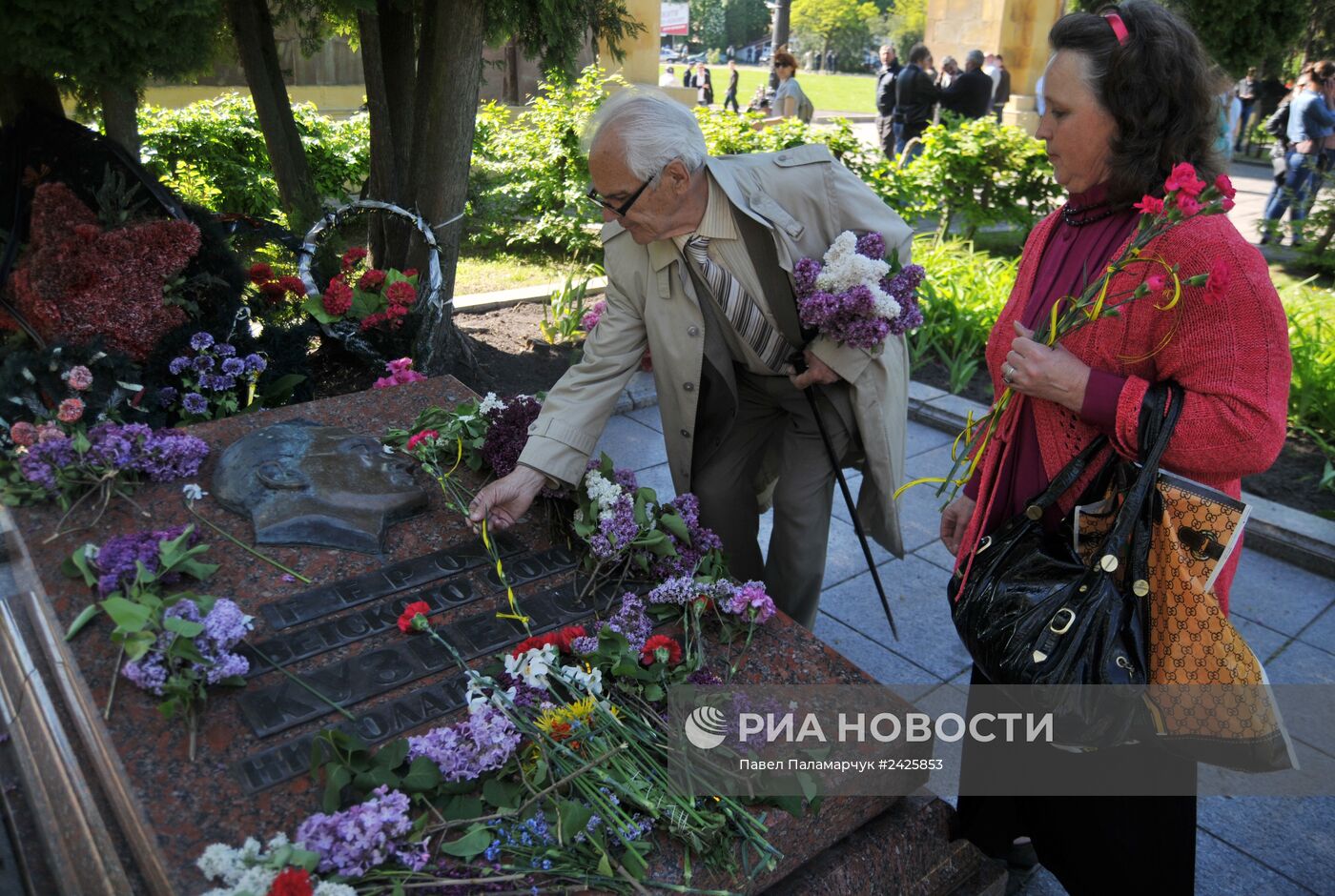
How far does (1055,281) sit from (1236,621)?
7.31 ft

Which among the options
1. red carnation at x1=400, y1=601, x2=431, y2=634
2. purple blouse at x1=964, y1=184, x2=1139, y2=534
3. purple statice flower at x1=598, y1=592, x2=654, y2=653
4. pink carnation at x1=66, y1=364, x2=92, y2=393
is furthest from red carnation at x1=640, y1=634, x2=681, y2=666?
pink carnation at x1=66, y1=364, x2=92, y2=393

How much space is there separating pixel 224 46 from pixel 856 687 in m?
5.15

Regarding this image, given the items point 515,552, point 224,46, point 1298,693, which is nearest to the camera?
point 515,552

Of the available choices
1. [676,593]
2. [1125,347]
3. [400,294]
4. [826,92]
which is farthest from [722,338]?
[826,92]

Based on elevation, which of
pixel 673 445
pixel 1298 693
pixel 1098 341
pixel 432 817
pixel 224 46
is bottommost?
pixel 1298 693

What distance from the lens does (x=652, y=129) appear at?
222cm

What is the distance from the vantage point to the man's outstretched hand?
2295 millimetres

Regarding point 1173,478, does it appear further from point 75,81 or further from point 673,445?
point 75,81

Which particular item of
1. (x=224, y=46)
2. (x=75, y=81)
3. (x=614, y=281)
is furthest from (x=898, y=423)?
(x=224, y=46)

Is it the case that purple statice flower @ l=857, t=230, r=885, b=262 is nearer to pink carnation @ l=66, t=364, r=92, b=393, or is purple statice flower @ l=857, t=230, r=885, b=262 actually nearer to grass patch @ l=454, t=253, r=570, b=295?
pink carnation @ l=66, t=364, r=92, b=393

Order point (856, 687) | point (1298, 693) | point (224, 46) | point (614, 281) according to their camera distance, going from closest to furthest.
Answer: point (856, 687)
point (614, 281)
point (1298, 693)
point (224, 46)

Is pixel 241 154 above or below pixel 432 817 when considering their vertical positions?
above

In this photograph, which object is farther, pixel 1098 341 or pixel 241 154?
pixel 241 154

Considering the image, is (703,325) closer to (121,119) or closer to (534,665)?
(534,665)
